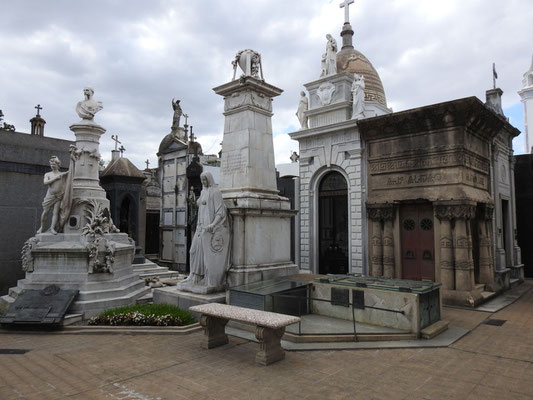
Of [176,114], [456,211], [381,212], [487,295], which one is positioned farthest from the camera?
[176,114]

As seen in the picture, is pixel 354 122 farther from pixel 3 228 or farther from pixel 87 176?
pixel 3 228

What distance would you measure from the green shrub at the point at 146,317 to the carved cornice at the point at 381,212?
7492mm

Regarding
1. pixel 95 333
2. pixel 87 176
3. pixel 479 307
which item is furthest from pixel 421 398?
pixel 87 176

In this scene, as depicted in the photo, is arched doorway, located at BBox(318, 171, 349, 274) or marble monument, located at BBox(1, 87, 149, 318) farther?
arched doorway, located at BBox(318, 171, 349, 274)

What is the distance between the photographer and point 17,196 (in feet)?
41.6

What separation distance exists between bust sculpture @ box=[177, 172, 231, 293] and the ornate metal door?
6648 mm

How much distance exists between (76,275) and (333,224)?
9.26 metres

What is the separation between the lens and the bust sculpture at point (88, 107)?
11.0 m

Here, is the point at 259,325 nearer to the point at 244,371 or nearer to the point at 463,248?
the point at 244,371

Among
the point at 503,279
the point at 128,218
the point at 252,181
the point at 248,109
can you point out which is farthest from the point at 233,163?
the point at 128,218

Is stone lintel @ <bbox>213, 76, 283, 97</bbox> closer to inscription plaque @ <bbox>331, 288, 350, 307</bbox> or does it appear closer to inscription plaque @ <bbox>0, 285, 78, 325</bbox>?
inscription plaque @ <bbox>331, 288, 350, 307</bbox>

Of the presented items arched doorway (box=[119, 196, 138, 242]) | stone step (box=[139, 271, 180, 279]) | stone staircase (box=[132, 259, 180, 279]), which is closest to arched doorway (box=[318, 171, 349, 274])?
stone step (box=[139, 271, 180, 279])

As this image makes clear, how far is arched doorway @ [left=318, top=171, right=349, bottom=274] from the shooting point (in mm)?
14445

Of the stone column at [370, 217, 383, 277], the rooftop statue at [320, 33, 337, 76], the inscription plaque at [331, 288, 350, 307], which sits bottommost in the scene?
the inscription plaque at [331, 288, 350, 307]
